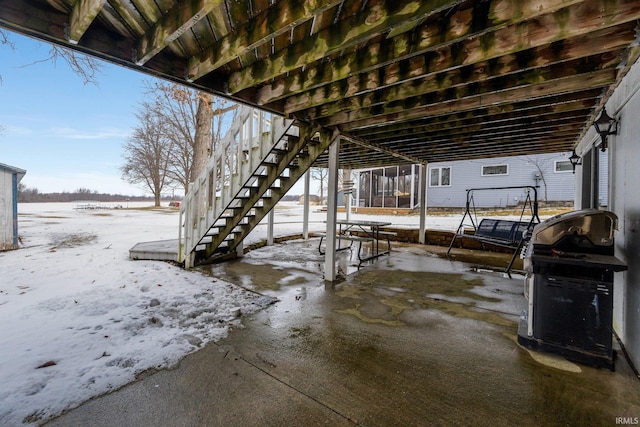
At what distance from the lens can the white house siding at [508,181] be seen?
12.1m

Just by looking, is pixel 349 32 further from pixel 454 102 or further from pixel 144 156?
pixel 144 156

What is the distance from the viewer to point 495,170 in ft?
43.1

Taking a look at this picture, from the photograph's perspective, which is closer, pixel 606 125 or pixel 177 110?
pixel 606 125

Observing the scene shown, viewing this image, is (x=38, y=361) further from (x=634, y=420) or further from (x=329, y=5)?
(x=634, y=420)

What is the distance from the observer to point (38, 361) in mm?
2045

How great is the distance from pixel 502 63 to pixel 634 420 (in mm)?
2789

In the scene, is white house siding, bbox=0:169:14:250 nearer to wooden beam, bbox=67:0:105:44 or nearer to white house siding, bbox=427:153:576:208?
wooden beam, bbox=67:0:105:44

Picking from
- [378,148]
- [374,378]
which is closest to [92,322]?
[374,378]

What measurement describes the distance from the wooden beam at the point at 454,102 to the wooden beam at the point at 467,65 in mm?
293

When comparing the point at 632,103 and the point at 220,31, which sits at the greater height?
the point at 220,31

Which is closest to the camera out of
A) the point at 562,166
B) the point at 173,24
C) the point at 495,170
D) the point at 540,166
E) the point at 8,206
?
the point at 173,24

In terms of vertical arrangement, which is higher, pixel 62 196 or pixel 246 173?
pixel 62 196

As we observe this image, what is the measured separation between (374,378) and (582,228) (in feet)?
7.45

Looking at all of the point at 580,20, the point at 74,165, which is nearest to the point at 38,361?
the point at 580,20
